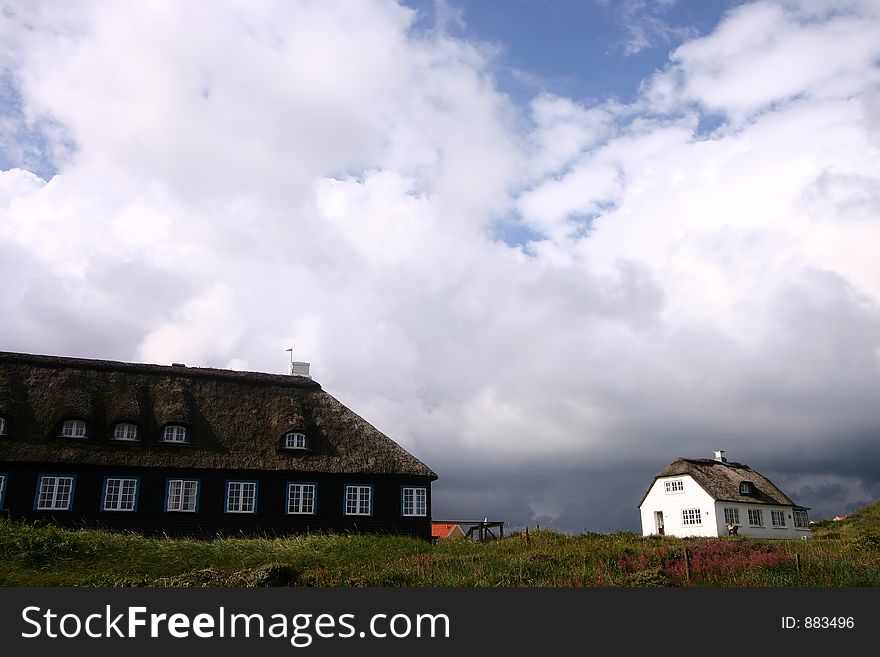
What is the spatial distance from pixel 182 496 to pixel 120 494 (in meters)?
2.59

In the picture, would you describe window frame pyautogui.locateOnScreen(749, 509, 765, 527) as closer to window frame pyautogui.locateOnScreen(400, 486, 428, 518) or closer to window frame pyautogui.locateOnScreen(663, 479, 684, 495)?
window frame pyautogui.locateOnScreen(663, 479, 684, 495)

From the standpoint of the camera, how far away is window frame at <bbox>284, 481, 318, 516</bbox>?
35.5m

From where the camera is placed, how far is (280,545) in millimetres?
29516

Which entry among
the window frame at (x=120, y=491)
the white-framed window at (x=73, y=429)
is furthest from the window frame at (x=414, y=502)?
the white-framed window at (x=73, y=429)

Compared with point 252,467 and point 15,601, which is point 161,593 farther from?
point 252,467

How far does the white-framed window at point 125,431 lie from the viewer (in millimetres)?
34594

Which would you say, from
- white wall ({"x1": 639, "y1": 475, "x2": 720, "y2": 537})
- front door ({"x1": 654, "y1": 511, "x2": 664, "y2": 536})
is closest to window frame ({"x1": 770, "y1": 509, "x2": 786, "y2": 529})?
white wall ({"x1": 639, "y1": 475, "x2": 720, "y2": 537})

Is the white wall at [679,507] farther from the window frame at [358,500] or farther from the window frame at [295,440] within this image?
the window frame at [295,440]

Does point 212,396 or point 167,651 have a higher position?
point 212,396

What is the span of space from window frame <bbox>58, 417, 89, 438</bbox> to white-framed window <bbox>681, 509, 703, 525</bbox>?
42.1 m

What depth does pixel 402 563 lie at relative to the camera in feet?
79.8

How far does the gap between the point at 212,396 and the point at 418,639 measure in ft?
90.2

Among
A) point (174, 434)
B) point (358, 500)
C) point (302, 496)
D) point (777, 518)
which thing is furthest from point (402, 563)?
Result: point (777, 518)

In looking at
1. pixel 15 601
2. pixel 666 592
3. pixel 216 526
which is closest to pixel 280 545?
pixel 216 526
